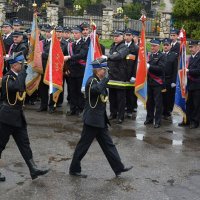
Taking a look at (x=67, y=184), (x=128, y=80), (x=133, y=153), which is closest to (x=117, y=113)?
(x=128, y=80)

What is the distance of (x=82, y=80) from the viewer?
12336 millimetres

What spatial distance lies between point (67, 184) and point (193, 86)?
4.89 metres

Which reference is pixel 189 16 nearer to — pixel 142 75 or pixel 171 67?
pixel 171 67

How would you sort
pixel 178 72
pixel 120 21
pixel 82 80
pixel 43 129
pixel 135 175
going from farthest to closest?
1. pixel 120 21
2. pixel 82 80
3. pixel 178 72
4. pixel 43 129
5. pixel 135 175

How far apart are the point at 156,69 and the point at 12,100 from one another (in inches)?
183

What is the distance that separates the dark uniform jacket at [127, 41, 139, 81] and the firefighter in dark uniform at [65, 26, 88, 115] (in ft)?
3.32

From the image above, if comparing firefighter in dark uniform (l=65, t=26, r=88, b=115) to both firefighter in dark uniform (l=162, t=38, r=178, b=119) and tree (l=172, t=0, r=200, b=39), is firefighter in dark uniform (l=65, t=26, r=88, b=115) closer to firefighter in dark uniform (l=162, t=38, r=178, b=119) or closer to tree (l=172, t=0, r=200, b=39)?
firefighter in dark uniform (l=162, t=38, r=178, b=119)

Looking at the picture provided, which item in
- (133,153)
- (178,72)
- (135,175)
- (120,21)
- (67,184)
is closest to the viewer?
(67,184)

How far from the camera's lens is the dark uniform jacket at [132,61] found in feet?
39.1

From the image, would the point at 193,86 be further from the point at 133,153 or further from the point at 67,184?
the point at 67,184

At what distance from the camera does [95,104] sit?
7.70 m

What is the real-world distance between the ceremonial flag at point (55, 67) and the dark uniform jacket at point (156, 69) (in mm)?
2130

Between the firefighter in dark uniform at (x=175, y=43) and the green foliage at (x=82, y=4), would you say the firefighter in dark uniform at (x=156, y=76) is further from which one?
the green foliage at (x=82, y=4)

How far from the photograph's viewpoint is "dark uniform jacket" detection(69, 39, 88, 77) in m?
12.1
